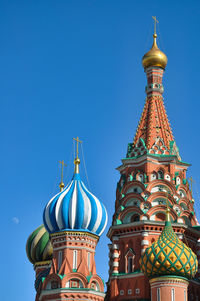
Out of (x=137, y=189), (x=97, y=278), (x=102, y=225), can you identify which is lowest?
(x=97, y=278)

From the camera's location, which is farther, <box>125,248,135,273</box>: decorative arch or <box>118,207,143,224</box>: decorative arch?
<box>118,207,143,224</box>: decorative arch

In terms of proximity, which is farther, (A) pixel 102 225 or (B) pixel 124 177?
(B) pixel 124 177

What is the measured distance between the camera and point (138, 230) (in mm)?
28641

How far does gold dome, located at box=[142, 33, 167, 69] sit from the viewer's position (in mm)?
32500

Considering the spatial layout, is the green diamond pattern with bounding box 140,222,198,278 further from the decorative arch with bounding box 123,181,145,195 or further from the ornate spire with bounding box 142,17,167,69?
the ornate spire with bounding box 142,17,167,69

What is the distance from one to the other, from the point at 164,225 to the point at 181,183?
7.80 feet

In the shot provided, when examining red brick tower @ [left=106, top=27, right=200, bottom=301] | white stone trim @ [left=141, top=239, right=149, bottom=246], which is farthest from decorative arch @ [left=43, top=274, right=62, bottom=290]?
white stone trim @ [left=141, top=239, right=149, bottom=246]

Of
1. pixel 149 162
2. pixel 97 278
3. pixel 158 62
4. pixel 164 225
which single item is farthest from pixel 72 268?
pixel 158 62

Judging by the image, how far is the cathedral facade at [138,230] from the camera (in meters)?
25.5

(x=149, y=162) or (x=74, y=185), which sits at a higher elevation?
(x=149, y=162)

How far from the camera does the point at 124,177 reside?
3058 centimetres

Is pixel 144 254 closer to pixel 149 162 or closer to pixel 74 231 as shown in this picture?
pixel 74 231

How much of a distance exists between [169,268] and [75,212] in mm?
3889

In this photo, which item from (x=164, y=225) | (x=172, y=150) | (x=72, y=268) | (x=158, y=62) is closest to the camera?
(x=72, y=268)
